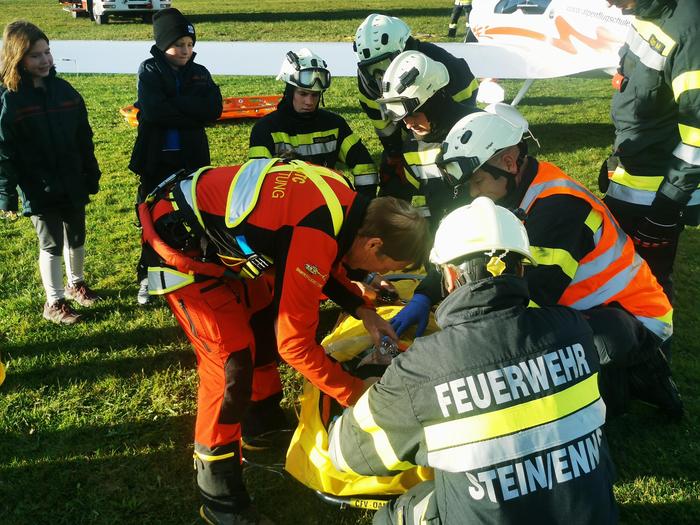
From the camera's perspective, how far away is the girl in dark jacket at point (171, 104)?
4.39m

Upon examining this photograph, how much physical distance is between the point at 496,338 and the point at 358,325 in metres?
2.24

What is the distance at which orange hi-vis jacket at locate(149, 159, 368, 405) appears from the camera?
250 cm

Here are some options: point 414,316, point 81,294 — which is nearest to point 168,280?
point 414,316

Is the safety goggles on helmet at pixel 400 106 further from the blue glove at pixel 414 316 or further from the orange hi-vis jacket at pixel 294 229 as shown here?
the orange hi-vis jacket at pixel 294 229

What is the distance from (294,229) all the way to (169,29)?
2.60 m

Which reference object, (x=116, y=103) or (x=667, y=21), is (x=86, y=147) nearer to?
(x=667, y=21)

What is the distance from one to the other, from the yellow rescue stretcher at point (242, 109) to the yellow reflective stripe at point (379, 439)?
8.47 meters

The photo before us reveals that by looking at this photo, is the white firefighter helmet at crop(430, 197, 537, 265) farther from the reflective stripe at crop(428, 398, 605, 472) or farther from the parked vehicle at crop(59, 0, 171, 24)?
the parked vehicle at crop(59, 0, 171, 24)

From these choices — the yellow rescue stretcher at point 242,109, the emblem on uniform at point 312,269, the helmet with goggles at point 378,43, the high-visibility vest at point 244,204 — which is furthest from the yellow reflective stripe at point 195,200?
the yellow rescue stretcher at point 242,109

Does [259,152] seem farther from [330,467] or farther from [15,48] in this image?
A: [330,467]

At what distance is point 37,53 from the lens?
3.99 metres

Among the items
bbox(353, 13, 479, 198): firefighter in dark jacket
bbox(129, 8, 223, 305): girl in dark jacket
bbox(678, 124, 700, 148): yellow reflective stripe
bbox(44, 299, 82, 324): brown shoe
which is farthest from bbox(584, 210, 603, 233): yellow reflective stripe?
bbox(44, 299, 82, 324): brown shoe

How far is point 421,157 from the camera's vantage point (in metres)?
4.10

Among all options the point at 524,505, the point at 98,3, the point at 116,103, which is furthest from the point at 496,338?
the point at 98,3
